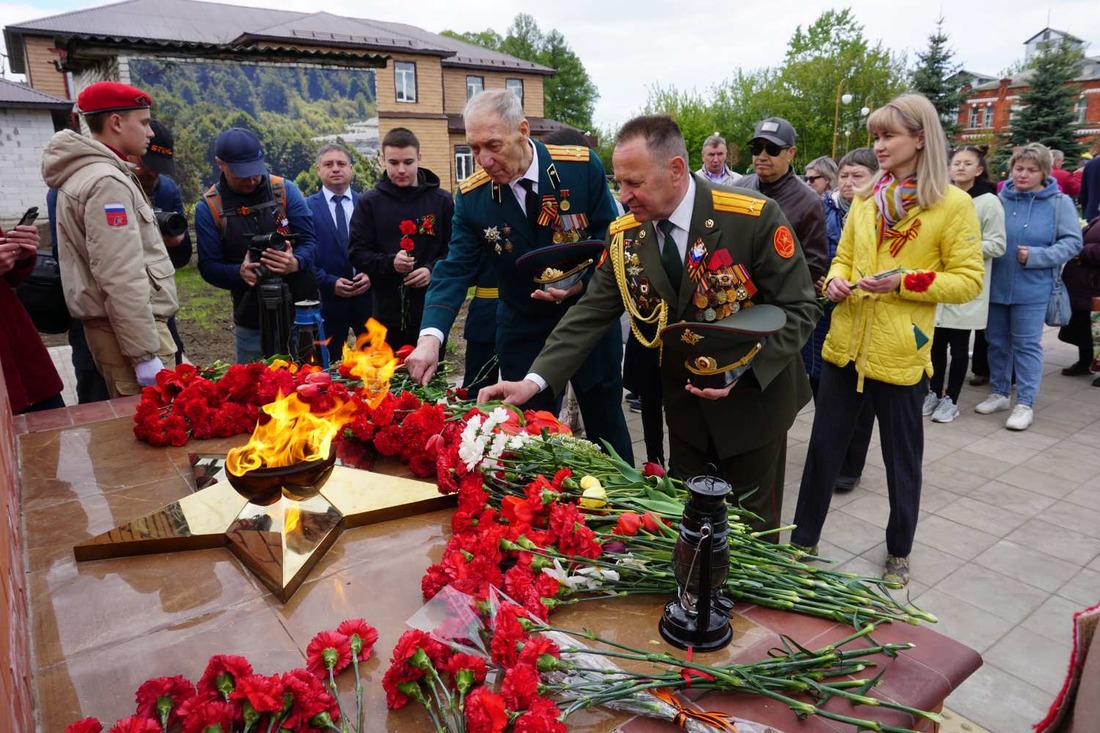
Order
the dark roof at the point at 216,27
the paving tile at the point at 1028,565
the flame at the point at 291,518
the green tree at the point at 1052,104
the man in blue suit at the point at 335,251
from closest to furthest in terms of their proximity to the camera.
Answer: the flame at the point at 291,518, the paving tile at the point at 1028,565, the man in blue suit at the point at 335,251, the dark roof at the point at 216,27, the green tree at the point at 1052,104

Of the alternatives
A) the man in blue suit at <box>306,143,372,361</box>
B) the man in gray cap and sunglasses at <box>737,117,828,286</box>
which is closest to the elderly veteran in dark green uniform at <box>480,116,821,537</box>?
the man in gray cap and sunglasses at <box>737,117,828,286</box>

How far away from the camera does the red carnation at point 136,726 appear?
1.37 m

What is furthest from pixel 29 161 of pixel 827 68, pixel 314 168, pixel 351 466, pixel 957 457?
pixel 827 68

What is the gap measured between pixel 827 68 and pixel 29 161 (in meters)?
38.2

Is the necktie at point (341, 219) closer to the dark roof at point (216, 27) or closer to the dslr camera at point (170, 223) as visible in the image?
the dslr camera at point (170, 223)

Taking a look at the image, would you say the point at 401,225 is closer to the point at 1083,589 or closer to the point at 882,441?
the point at 882,441

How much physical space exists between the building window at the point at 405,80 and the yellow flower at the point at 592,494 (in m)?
27.0

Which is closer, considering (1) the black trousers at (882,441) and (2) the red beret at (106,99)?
(1) the black trousers at (882,441)

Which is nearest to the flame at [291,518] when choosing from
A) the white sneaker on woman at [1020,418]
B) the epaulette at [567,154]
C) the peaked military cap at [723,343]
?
the peaked military cap at [723,343]

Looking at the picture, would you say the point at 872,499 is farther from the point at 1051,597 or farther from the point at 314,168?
the point at 314,168

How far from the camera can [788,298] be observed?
2750 mm

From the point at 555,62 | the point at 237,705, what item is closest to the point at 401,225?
the point at 237,705

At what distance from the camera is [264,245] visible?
4.67 m

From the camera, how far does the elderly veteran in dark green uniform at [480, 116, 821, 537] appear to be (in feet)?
8.70
